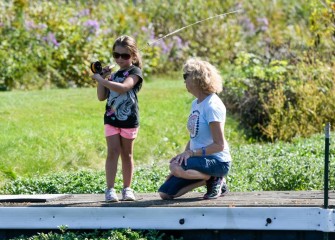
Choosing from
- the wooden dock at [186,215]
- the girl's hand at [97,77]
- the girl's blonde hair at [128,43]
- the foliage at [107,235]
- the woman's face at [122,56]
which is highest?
the girl's blonde hair at [128,43]

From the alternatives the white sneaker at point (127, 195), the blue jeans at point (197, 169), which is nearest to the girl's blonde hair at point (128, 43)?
the blue jeans at point (197, 169)

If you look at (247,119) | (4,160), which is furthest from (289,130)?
(4,160)

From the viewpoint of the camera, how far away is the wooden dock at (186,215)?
6.66 metres

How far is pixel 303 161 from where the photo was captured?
35.0 ft

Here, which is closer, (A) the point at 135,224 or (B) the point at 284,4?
(A) the point at 135,224

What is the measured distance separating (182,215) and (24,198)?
5.03ft

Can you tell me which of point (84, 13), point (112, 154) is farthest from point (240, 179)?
point (84, 13)

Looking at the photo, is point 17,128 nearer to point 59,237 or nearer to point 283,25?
point 59,237

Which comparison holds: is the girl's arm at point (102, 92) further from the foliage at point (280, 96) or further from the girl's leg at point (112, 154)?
the foliage at point (280, 96)

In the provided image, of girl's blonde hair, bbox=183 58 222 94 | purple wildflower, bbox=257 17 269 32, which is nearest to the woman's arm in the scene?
girl's blonde hair, bbox=183 58 222 94

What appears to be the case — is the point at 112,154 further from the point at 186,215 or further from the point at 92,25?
the point at 92,25

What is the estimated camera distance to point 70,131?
41.2 feet

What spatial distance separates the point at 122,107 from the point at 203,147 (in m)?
0.71

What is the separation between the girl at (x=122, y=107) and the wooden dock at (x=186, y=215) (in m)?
0.36
